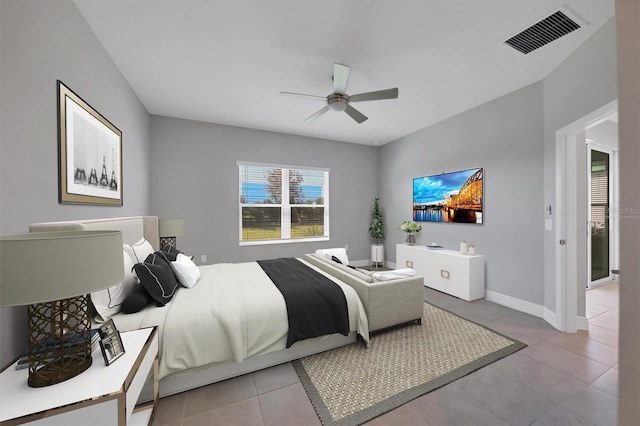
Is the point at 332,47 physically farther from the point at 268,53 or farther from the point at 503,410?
the point at 503,410

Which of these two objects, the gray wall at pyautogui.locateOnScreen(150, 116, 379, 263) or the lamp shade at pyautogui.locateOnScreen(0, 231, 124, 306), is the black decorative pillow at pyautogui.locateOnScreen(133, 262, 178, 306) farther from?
the gray wall at pyautogui.locateOnScreen(150, 116, 379, 263)

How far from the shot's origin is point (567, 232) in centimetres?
263

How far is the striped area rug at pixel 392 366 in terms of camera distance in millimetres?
1655

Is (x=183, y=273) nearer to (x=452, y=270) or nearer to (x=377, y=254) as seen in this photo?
(x=452, y=270)

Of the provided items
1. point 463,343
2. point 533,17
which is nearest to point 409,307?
point 463,343

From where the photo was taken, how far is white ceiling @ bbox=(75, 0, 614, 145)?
1.89m

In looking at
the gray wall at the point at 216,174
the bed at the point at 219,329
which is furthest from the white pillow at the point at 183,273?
the gray wall at the point at 216,174

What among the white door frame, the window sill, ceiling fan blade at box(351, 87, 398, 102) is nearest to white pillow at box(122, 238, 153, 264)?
the window sill

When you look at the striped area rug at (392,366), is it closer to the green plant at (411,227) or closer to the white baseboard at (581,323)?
the white baseboard at (581,323)

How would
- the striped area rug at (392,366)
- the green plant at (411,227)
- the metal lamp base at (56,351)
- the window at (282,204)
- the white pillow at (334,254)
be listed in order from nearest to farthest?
the metal lamp base at (56,351), the striped area rug at (392,366), the white pillow at (334,254), the green plant at (411,227), the window at (282,204)

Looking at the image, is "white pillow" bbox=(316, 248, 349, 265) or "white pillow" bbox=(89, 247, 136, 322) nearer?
"white pillow" bbox=(89, 247, 136, 322)

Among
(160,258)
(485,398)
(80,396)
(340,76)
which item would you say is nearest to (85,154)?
(160,258)

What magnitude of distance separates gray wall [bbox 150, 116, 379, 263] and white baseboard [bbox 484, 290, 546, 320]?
285cm

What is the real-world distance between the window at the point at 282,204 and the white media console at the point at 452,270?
6.63 ft
